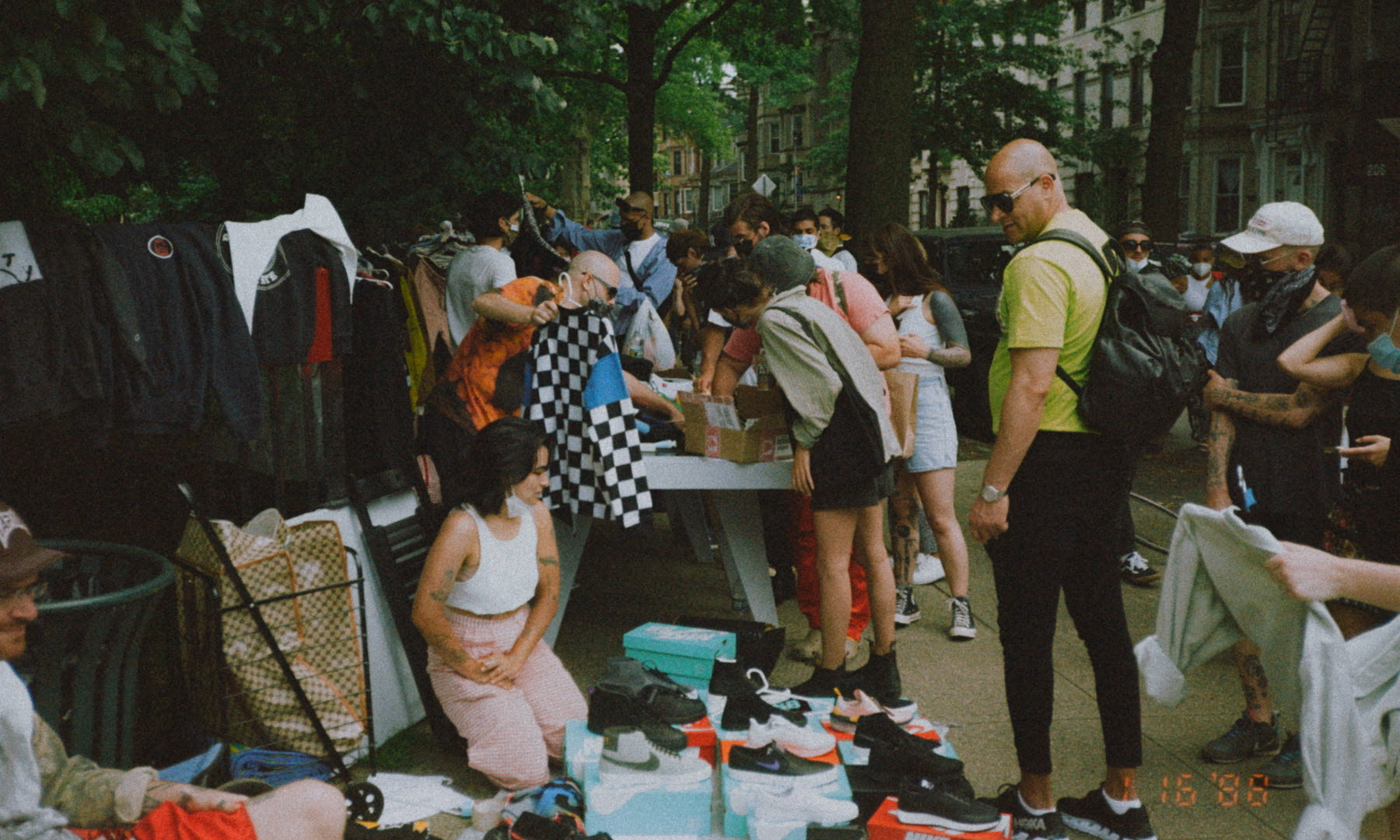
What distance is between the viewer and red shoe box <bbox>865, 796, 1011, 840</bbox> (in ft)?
10.4

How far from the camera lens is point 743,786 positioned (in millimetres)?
3408

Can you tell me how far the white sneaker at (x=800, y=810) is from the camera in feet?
10.6

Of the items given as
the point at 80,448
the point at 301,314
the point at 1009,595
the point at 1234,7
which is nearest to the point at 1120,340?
the point at 1009,595

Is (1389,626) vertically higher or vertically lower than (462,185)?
lower

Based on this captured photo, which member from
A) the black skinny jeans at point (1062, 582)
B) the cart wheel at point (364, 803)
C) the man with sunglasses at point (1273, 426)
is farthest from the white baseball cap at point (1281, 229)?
the cart wheel at point (364, 803)

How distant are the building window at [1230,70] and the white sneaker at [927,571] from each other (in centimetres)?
3109

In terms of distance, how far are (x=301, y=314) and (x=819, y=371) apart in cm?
193

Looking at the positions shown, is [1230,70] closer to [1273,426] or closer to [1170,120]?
[1170,120]

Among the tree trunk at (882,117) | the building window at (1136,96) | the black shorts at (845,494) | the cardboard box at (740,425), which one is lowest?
the black shorts at (845,494)

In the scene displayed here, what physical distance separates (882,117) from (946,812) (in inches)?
325

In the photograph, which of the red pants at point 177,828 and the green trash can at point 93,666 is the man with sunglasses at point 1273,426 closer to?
the red pants at point 177,828

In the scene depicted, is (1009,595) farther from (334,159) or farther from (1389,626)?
(334,159)

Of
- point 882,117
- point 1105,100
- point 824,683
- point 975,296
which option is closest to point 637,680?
point 824,683

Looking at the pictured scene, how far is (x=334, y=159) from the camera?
22.3ft
